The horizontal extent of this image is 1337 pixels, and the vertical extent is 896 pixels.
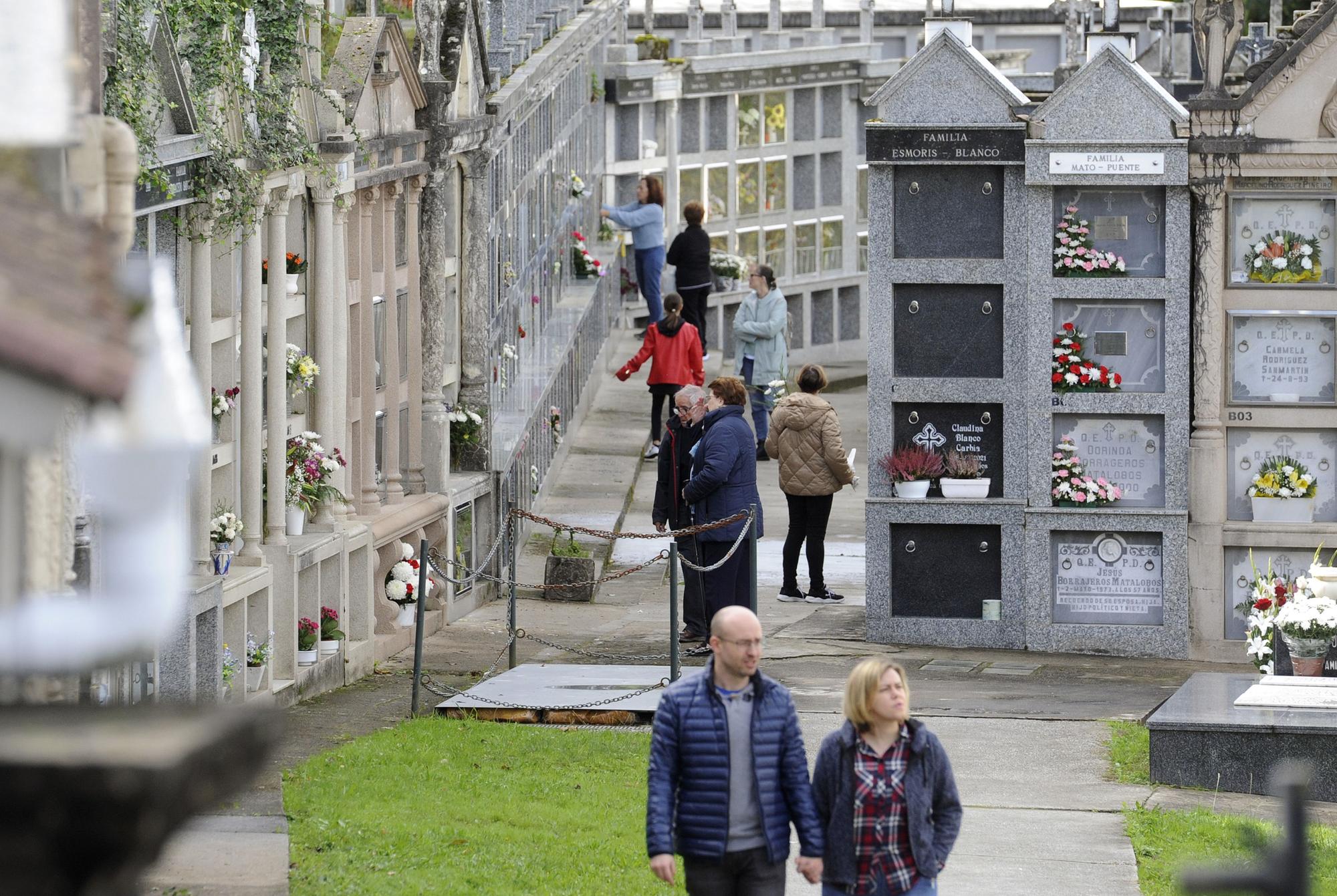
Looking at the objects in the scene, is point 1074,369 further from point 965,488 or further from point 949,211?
point 949,211

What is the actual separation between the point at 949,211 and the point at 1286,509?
265 cm

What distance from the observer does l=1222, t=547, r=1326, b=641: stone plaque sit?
41.6ft

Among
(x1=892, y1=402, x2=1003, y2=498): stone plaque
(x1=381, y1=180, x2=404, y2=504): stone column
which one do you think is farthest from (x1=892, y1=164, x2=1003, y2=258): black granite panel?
(x1=381, y1=180, x2=404, y2=504): stone column

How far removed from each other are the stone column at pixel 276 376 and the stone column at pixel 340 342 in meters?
0.67

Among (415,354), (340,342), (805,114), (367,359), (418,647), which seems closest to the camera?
(418,647)

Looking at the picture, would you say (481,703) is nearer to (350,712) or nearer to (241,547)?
(350,712)

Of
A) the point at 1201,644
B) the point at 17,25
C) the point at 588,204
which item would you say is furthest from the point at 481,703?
the point at 588,204

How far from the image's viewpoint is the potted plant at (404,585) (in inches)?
474

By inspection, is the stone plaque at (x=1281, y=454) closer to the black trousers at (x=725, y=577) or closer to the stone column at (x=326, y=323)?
the black trousers at (x=725, y=577)

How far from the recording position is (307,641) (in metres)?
10.6

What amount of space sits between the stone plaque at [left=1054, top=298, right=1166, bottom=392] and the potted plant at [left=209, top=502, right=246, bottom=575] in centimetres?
544

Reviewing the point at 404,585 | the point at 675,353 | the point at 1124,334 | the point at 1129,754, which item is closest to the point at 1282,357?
the point at 1124,334

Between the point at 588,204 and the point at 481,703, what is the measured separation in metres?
13.3

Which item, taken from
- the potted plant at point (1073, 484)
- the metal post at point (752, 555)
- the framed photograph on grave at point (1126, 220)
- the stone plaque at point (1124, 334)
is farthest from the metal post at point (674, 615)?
the framed photograph on grave at point (1126, 220)
